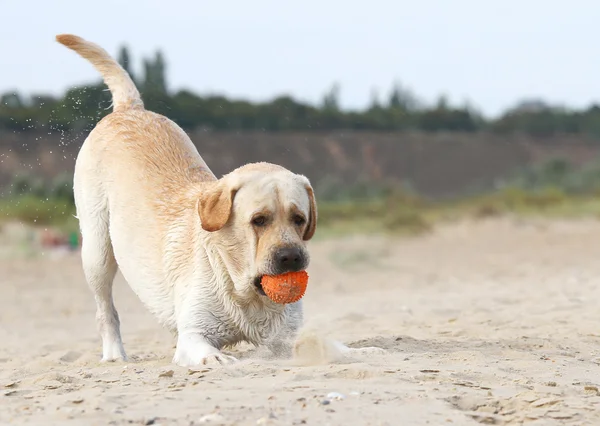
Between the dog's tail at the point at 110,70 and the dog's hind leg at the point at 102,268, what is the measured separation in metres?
0.96

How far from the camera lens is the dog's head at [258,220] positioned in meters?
5.62

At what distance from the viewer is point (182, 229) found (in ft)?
21.1

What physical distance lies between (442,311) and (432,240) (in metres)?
10.9

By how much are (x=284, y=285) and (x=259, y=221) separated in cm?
40

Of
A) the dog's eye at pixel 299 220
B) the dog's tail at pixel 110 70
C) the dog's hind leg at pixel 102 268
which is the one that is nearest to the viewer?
the dog's eye at pixel 299 220

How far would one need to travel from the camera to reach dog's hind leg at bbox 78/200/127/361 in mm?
7242

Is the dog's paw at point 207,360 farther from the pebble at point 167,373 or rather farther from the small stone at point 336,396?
the small stone at point 336,396

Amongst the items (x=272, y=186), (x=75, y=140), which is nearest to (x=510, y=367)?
(x=272, y=186)

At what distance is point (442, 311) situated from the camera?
9.48 metres

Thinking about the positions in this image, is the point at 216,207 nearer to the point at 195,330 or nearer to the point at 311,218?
the point at 311,218

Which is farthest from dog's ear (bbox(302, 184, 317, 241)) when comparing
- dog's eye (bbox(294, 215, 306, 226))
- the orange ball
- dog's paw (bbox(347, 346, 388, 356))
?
dog's paw (bbox(347, 346, 388, 356))

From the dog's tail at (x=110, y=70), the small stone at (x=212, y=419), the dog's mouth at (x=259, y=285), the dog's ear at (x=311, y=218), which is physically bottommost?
the small stone at (x=212, y=419)

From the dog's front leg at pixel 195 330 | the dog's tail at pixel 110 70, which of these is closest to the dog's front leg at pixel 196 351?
the dog's front leg at pixel 195 330

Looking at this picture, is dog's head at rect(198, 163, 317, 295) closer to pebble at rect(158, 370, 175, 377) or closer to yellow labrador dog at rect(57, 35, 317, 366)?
yellow labrador dog at rect(57, 35, 317, 366)
